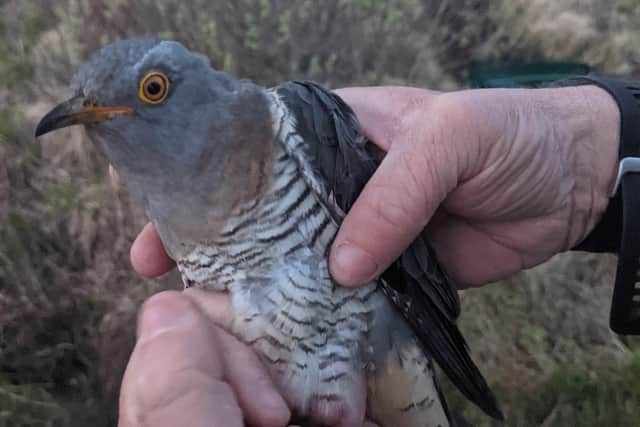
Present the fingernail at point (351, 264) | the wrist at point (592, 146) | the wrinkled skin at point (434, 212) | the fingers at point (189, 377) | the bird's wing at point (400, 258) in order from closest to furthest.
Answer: the fingers at point (189, 377) → the wrinkled skin at point (434, 212) → the fingernail at point (351, 264) → the bird's wing at point (400, 258) → the wrist at point (592, 146)

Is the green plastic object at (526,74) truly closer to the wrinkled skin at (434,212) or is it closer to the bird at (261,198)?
the wrinkled skin at (434,212)

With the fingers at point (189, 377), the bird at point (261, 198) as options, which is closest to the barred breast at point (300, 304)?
the bird at point (261, 198)

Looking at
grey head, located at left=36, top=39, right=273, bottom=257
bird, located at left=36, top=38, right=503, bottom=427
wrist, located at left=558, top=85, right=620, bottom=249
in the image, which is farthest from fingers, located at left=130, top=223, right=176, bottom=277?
wrist, located at left=558, top=85, right=620, bottom=249

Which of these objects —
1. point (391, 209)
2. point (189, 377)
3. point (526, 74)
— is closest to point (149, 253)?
point (189, 377)

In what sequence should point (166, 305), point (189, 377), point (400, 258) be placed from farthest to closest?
point (400, 258) → point (166, 305) → point (189, 377)

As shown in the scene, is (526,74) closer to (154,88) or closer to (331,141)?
(331,141)

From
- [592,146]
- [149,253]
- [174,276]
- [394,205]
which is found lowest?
[174,276]
